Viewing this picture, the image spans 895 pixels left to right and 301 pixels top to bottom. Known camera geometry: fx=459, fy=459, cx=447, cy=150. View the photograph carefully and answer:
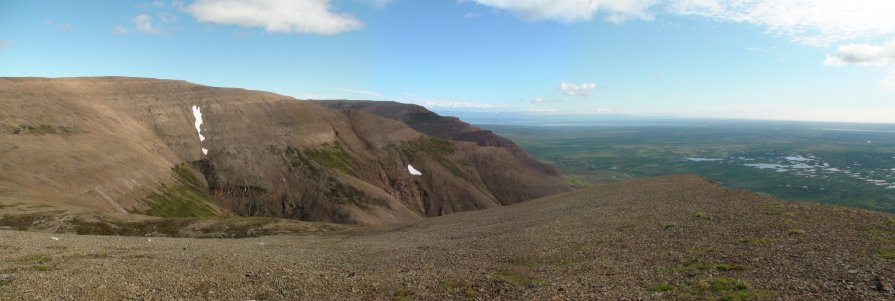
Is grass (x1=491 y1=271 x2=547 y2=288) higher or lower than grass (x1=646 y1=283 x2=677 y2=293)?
above

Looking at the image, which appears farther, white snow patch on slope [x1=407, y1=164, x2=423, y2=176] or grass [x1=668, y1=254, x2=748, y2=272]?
white snow patch on slope [x1=407, y1=164, x2=423, y2=176]

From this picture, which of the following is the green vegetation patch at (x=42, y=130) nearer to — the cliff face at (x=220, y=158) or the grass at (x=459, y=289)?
the cliff face at (x=220, y=158)

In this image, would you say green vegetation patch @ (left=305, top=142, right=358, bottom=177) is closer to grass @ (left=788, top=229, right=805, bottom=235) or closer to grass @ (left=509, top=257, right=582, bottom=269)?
grass @ (left=509, top=257, right=582, bottom=269)

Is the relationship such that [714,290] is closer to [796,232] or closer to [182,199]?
[796,232]

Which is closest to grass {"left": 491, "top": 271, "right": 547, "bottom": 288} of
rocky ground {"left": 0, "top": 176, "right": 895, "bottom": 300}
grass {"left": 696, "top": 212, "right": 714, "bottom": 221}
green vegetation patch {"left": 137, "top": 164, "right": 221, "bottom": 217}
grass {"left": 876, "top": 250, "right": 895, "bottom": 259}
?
rocky ground {"left": 0, "top": 176, "right": 895, "bottom": 300}

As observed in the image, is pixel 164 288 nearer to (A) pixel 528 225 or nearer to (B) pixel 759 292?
(B) pixel 759 292

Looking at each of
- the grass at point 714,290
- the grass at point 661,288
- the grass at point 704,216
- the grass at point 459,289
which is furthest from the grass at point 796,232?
the grass at point 459,289
